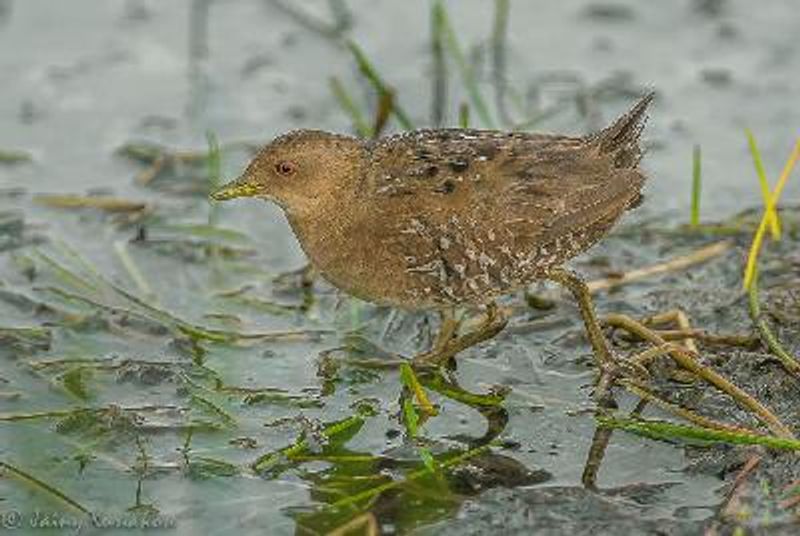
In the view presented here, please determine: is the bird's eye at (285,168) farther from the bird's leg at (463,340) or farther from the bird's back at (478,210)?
the bird's leg at (463,340)

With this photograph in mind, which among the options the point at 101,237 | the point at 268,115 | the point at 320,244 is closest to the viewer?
the point at 320,244

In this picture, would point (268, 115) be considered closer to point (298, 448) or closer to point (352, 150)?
point (352, 150)

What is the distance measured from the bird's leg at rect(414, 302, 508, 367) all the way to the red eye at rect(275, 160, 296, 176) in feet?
2.80

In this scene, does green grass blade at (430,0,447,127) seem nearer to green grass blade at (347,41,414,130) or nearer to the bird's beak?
green grass blade at (347,41,414,130)

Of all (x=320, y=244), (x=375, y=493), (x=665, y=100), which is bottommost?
(x=375, y=493)

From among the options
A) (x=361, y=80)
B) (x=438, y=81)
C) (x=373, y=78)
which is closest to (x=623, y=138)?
(x=373, y=78)

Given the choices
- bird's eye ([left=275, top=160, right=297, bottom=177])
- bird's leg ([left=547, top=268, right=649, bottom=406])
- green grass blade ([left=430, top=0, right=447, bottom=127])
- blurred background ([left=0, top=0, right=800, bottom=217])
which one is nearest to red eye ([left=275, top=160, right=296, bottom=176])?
bird's eye ([left=275, top=160, right=297, bottom=177])

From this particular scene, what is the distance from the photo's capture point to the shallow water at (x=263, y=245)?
6.05 metres

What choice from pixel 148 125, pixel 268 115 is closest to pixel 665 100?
pixel 268 115

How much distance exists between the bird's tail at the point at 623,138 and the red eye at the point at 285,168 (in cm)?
110

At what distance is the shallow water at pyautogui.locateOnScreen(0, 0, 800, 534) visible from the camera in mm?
6047

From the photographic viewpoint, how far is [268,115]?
9.28 meters

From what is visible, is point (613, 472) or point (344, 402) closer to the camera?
point (613, 472)

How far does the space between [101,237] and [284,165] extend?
1766 millimetres
